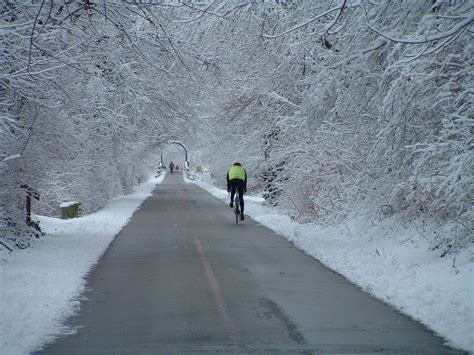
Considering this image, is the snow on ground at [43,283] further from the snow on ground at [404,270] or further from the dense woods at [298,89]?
the snow on ground at [404,270]

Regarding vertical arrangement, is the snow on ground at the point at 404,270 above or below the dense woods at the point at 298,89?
below

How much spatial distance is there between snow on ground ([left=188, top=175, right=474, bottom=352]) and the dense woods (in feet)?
1.84

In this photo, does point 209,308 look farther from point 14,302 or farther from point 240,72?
point 240,72

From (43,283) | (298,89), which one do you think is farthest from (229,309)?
(298,89)

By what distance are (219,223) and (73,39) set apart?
39.2 feet

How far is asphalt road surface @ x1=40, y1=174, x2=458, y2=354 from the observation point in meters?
7.50

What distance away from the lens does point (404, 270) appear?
1223 cm

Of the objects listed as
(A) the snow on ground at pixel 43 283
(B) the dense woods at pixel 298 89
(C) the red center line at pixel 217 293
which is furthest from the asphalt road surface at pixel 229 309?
(B) the dense woods at pixel 298 89

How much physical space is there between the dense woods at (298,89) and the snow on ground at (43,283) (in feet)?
3.94

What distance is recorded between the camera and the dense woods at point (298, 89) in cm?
1035

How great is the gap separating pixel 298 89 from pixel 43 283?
14.3m

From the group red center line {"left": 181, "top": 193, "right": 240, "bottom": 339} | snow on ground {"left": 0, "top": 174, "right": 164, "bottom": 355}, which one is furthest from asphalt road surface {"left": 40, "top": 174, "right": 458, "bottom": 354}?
snow on ground {"left": 0, "top": 174, "right": 164, "bottom": 355}

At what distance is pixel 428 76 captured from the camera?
10.3m

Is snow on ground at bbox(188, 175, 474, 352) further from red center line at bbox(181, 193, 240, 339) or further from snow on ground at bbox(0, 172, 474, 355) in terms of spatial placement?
red center line at bbox(181, 193, 240, 339)
